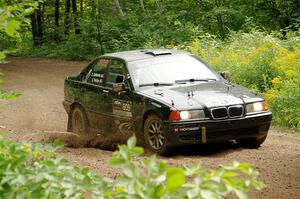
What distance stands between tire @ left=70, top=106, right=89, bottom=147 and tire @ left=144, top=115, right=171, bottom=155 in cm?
189

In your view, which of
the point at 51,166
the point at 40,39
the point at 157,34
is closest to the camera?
the point at 51,166

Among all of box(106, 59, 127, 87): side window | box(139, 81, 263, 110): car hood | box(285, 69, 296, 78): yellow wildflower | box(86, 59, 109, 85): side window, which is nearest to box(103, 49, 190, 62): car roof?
box(106, 59, 127, 87): side window

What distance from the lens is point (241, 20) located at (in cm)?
2595

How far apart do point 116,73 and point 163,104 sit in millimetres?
1846

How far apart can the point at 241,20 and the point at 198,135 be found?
18.3 m

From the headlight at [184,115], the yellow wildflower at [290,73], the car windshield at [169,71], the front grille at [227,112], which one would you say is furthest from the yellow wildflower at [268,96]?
the headlight at [184,115]

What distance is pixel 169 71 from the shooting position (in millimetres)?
9672

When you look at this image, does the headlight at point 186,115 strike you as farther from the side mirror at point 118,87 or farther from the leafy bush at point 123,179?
the leafy bush at point 123,179

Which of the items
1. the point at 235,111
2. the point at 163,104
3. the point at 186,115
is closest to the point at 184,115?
the point at 186,115

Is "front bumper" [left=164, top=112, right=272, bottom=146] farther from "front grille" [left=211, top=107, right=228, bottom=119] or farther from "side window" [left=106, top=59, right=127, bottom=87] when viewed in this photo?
"side window" [left=106, top=59, right=127, bottom=87]

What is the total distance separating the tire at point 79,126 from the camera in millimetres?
10461

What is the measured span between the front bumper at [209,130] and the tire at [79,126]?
2540 mm

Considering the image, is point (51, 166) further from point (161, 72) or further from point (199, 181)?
point (161, 72)

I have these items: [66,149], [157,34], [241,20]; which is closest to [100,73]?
[66,149]
